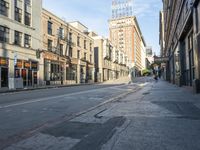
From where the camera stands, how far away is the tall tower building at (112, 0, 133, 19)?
165 metres

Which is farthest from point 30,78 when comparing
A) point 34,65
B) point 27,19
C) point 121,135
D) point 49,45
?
point 121,135

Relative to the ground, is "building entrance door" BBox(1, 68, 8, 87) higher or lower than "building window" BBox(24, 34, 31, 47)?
lower

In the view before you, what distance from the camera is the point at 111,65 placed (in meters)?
80.7

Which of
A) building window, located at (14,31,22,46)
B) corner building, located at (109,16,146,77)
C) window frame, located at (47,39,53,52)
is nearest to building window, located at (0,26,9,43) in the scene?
building window, located at (14,31,22,46)

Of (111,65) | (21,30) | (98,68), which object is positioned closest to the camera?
(21,30)

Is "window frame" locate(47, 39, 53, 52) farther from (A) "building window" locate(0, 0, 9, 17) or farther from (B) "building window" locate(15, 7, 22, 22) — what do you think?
(A) "building window" locate(0, 0, 9, 17)

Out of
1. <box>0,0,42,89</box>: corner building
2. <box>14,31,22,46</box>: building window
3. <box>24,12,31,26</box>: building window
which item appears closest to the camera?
<box>0,0,42,89</box>: corner building

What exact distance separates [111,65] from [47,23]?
44.3 meters

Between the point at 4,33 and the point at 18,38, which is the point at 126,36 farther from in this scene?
the point at 4,33

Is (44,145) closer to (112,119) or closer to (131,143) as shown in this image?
(131,143)

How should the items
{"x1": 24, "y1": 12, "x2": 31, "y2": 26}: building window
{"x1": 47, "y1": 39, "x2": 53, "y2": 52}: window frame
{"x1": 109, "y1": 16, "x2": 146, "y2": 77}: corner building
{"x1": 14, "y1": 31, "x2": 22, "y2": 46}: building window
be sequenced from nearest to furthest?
{"x1": 14, "y1": 31, "x2": 22, "y2": 46}: building window < {"x1": 24, "y1": 12, "x2": 31, "y2": 26}: building window < {"x1": 47, "y1": 39, "x2": 53, "y2": 52}: window frame < {"x1": 109, "y1": 16, "x2": 146, "y2": 77}: corner building

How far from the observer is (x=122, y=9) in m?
167

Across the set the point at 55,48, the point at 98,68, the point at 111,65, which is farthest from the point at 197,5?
the point at 111,65

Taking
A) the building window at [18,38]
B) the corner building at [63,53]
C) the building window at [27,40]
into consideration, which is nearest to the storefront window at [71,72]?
the corner building at [63,53]
